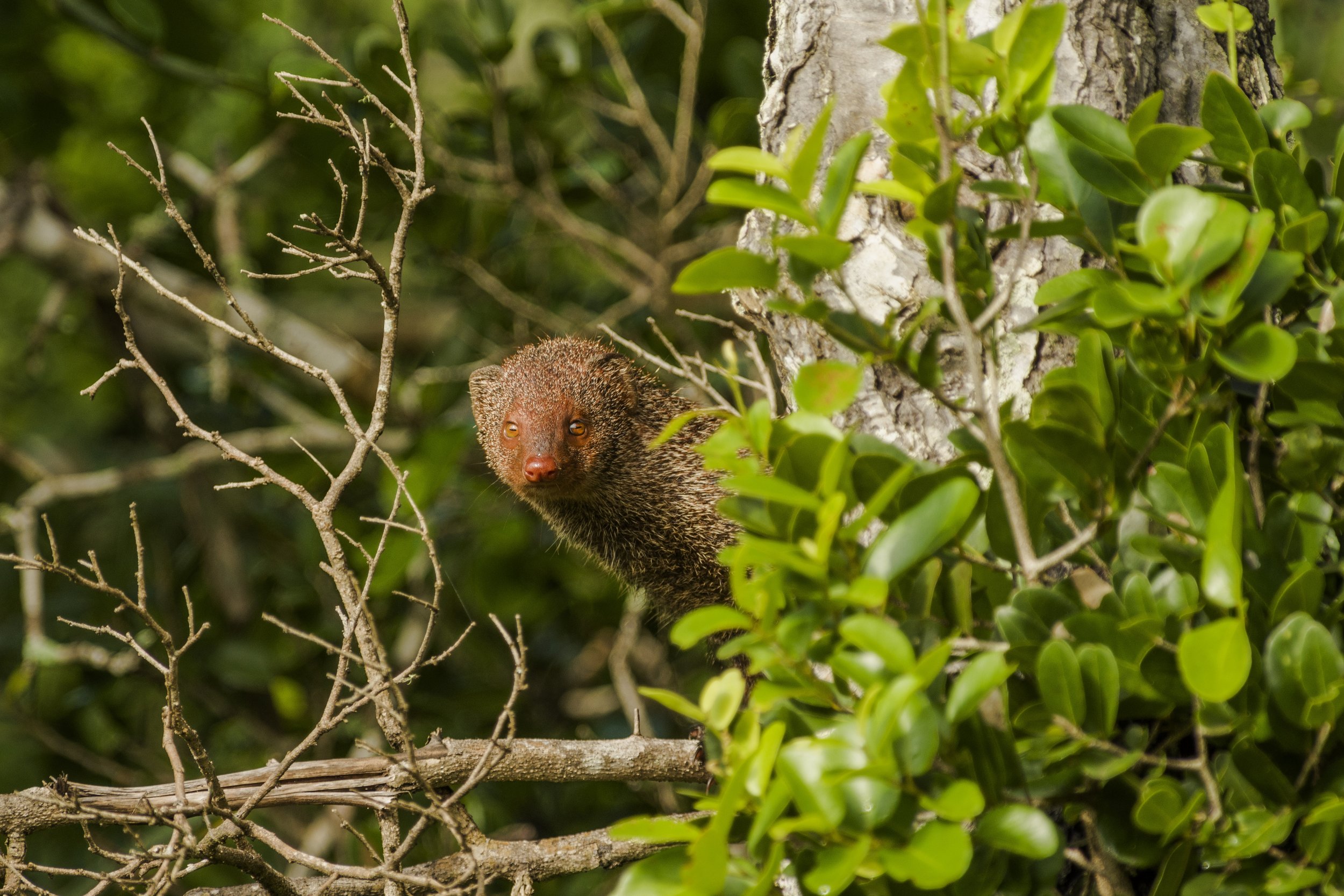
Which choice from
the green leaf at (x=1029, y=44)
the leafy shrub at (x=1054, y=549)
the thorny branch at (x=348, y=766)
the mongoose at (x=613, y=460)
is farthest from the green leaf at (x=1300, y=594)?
the mongoose at (x=613, y=460)

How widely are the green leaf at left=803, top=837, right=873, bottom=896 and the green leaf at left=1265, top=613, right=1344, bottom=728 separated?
1.31ft

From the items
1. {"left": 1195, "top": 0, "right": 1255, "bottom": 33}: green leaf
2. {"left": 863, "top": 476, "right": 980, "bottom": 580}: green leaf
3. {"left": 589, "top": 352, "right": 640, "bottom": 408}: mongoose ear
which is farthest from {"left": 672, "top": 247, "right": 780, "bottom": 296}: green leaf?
{"left": 589, "top": 352, "right": 640, "bottom": 408}: mongoose ear

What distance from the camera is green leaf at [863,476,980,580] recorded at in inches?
40.2

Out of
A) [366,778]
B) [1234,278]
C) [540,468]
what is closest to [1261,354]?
[1234,278]

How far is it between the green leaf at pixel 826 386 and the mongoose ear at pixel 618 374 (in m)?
2.07

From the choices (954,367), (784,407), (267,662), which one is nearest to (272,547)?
(267,662)

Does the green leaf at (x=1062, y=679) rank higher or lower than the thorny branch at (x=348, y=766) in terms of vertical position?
higher

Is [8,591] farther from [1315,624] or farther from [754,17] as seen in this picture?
[1315,624]

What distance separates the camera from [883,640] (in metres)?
0.98

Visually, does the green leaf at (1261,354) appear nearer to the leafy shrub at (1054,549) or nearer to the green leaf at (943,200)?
the leafy shrub at (1054,549)

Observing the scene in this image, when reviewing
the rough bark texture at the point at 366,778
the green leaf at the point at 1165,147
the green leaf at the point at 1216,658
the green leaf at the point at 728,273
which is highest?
the green leaf at the point at 1165,147

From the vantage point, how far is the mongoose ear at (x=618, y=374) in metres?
3.16

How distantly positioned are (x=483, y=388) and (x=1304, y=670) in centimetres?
259

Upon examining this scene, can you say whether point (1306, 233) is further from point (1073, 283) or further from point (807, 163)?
point (807, 163)
